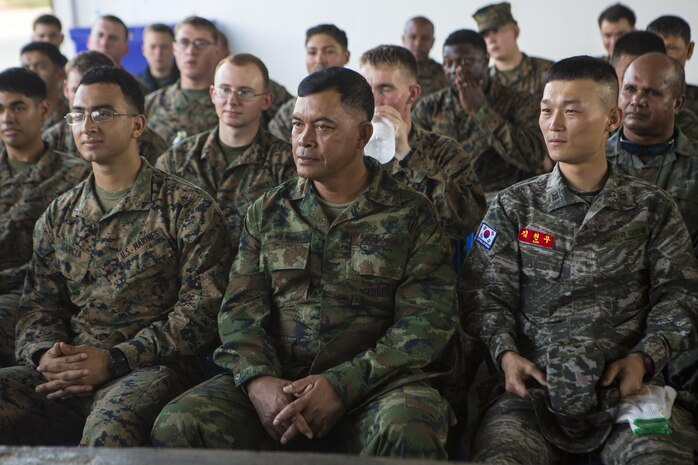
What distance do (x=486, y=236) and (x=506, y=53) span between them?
3141 millimetres

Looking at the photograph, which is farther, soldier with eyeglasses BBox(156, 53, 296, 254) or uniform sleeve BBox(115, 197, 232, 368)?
soldier with eyeglasses BBox(156, 53, 296, 254)

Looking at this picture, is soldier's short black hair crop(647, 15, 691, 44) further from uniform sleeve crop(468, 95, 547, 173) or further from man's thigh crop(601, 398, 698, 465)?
man's thigh crop(601, 398, 698, 465)

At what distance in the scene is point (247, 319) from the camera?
7.61ft

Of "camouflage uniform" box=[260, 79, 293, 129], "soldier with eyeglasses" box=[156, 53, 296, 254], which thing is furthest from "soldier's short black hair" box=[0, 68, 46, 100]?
"camouflage uniform" box=[260, 79, 293, 129]

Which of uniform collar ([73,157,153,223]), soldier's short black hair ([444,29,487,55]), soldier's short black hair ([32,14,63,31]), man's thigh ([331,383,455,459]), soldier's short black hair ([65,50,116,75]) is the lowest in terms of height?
man's thigh ([331,383,455,459])

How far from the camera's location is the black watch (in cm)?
237

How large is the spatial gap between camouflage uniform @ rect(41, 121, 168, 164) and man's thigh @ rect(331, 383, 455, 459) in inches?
84.2

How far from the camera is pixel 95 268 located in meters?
2.56

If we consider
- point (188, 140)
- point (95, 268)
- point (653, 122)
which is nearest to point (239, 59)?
point (188, 140)

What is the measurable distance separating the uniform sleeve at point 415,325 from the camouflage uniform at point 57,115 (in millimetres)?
3077

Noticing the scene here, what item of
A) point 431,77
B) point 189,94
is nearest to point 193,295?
point 189,94

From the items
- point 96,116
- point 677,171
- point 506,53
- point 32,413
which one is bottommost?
point 32,413

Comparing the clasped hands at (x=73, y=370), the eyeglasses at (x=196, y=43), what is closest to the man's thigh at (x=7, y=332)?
the clasped hands at (x=73, y=370)

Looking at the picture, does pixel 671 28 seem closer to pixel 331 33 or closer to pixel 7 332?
pixel 331 33
